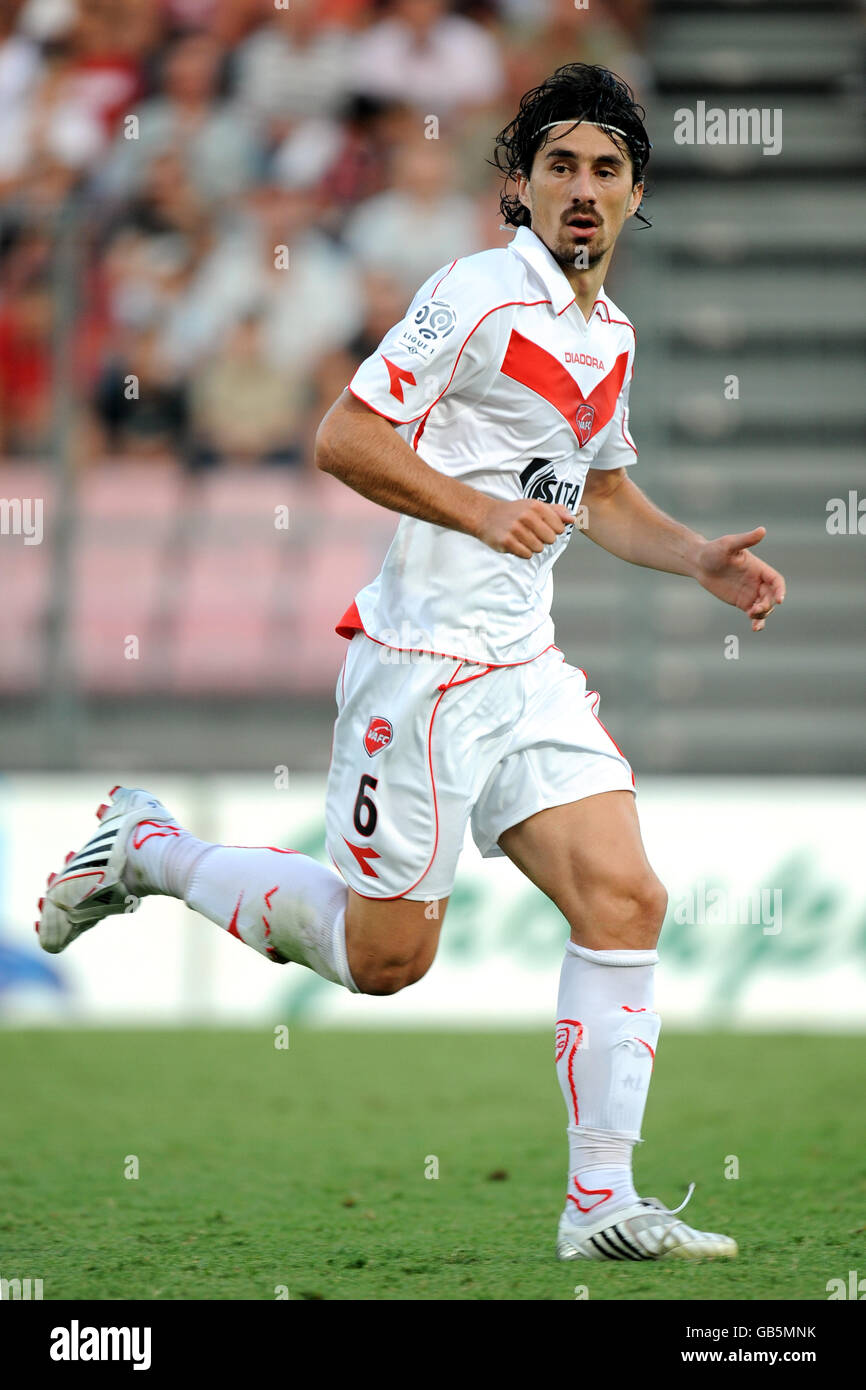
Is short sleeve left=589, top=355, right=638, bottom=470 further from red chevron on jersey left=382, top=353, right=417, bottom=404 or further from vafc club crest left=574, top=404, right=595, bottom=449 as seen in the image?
red chevron on jersey left=382, top=353, right=417, bottom=404

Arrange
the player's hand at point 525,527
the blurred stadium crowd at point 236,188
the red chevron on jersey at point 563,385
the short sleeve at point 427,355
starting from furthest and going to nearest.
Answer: the blurred stadium crowd at point 236,188
the red chevron on jersey at point 563,385
the short sleeve at point 427,355
the player's hand at point 525,527

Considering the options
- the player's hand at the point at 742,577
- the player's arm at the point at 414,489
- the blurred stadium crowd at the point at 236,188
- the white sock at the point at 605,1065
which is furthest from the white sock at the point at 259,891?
the blurred stadium crowd at the point at 236,188

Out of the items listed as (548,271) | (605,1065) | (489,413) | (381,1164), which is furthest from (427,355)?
(381,1164)

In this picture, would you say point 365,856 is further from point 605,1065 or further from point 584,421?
point 584,421

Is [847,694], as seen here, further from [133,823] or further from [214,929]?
[133,823]

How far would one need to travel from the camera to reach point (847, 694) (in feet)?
27.6

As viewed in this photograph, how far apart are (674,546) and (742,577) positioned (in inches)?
8.9

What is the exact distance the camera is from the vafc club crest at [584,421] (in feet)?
12.1

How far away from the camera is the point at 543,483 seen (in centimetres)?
372

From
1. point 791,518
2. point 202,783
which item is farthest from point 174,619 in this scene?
point 791,518

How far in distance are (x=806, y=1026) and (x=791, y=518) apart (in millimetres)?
2719

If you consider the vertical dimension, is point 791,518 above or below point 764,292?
below

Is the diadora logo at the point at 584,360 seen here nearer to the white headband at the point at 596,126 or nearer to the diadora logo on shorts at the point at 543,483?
the diadora logo on shorts at the point at 543,483

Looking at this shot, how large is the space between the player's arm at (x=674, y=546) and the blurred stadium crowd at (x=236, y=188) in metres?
4.43
